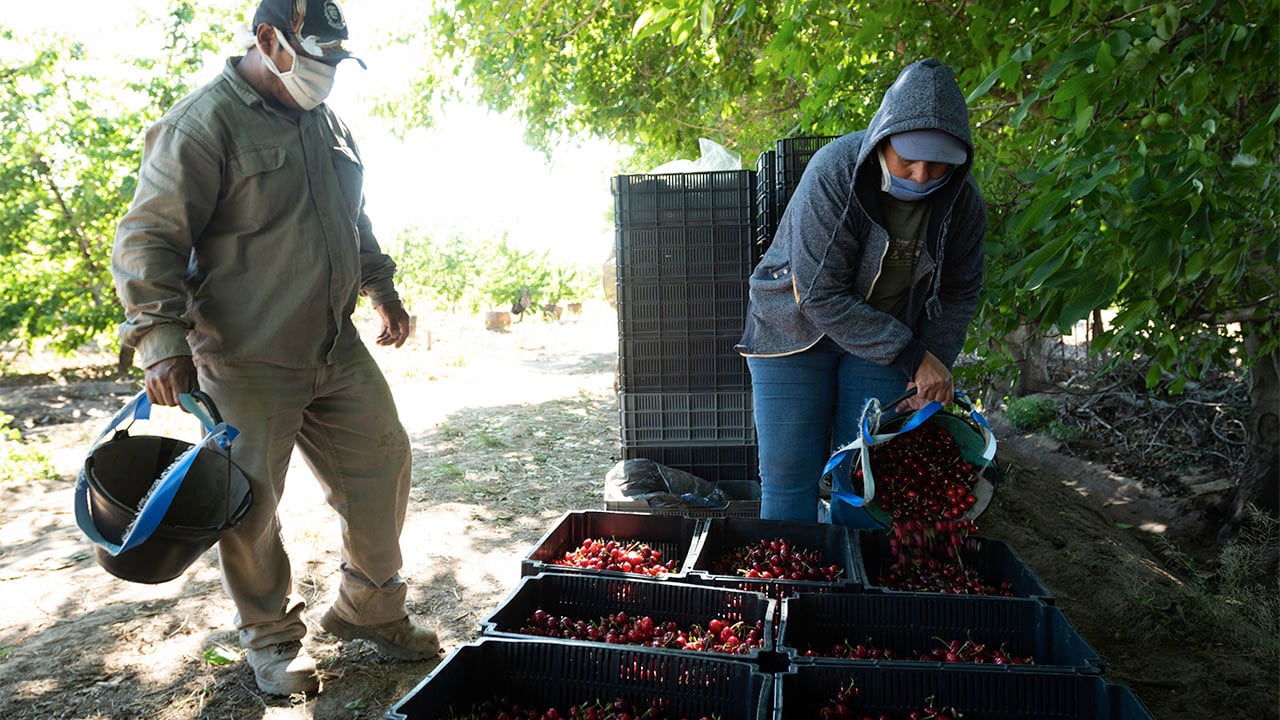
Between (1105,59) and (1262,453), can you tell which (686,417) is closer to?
(1105,59)

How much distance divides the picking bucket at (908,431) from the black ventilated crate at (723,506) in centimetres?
84

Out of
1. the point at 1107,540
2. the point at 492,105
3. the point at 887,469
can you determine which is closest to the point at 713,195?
the point at 887,469

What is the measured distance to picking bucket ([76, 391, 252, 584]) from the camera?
2.27 metres

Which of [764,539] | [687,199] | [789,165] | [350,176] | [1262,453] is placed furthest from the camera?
[1262,453]

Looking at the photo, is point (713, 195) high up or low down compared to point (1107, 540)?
up

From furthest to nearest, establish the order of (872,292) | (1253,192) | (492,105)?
(492,105) < (872,292) < (1253,192)

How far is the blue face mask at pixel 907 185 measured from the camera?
2777mm

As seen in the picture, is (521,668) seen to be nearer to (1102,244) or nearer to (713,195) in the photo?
(1102,244)

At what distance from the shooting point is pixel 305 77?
105 inches

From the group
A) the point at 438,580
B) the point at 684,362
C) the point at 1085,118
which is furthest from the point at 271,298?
the point at 1085,118

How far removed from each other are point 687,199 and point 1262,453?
4.11 m

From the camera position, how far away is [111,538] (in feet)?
7.59

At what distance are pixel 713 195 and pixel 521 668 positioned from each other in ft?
8.23

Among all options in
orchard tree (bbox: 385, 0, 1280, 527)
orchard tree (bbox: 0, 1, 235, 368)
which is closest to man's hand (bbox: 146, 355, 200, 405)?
orchard tree (bbox: 385, 0, 1280, 527)
